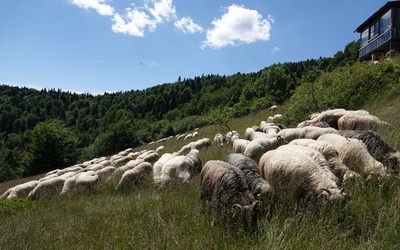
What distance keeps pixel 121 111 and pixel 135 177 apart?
84131mm

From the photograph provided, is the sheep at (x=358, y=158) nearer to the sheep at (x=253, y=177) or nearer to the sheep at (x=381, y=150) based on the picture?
the sheep at (x=381, y=150)

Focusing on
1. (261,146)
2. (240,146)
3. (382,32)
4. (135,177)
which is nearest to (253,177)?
(261,146)

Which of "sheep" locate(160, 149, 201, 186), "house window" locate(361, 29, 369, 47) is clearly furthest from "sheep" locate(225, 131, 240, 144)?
"house window" locate(361, 29, 369, 47)

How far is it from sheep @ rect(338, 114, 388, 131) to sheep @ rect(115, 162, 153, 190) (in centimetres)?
702

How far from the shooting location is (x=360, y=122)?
30.4ft

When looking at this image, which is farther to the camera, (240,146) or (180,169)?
(240,146)

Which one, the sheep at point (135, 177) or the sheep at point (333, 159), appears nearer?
the sheep at point (333, 159)

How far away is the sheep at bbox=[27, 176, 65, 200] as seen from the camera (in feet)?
38.3

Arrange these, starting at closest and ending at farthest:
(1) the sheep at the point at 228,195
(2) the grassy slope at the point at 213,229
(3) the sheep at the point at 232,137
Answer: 1. (2) the grassy slope at the point at 213,229
2. (1) the sheep at the point at 228,195
3. (3) the sheep at the point at 232,137

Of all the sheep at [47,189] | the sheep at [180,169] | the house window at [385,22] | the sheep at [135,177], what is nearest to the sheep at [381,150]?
the sheep at [180,169]

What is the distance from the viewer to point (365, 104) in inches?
647

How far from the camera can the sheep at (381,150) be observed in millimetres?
5480

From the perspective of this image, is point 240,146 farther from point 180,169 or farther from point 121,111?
point 121,111

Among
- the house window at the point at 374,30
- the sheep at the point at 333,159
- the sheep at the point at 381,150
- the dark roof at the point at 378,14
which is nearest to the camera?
the sheep at the point at 333,159
